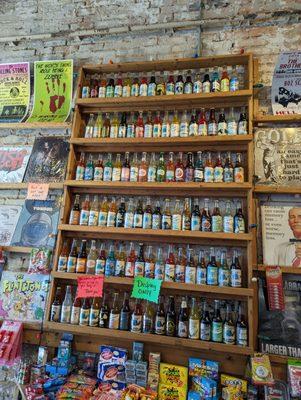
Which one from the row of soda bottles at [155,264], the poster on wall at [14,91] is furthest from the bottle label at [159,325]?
the poster on wall at [14,91]

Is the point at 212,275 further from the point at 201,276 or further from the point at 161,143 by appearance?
the point at 161,143

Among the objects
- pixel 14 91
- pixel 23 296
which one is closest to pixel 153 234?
pixel 23 296

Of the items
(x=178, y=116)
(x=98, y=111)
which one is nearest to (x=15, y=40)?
(x=98, y=111)

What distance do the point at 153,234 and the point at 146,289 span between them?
364mm

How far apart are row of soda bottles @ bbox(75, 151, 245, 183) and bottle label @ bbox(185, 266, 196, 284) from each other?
2.00 feet

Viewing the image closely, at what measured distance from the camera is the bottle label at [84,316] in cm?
205

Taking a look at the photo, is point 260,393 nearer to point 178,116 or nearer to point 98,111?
point 178,116

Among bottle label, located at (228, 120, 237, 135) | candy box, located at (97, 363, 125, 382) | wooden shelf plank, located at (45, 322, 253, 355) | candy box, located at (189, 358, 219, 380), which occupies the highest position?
bottle label, located at (228, 120, 237, 135)

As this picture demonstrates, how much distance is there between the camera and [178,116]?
2439mm

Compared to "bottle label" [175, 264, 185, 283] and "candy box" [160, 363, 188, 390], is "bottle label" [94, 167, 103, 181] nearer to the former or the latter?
"bottle label" [175, 264, 185, 283]

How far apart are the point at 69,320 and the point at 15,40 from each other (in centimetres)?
261

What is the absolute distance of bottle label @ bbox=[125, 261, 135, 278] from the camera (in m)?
2.08

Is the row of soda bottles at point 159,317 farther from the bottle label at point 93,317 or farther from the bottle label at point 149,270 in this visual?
the bottle label at point 149,270

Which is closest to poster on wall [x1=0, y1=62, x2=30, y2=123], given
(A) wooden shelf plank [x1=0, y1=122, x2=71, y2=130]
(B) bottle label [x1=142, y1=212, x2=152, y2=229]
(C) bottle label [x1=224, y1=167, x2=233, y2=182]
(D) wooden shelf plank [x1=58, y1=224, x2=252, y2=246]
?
(A) wooden shelf plank [x1=0, y1=122, x2=71, y2=130]
